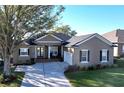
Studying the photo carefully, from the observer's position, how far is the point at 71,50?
19656 millimetres

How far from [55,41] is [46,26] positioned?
932 centimetres

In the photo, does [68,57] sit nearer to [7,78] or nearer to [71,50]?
[71,50]

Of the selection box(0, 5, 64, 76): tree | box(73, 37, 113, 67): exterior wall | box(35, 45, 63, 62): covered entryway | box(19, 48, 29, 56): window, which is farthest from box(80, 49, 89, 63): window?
box(19, 48, 29, 56): window

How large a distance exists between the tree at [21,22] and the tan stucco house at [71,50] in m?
5.17

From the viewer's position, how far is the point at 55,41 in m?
23.4

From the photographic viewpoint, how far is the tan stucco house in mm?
18906

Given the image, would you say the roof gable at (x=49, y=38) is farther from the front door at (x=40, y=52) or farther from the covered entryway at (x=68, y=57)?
the covered entryway at (x=68, y=57)

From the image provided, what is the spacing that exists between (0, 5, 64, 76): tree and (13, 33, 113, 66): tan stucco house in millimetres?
5165

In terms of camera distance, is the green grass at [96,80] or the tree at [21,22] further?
the tree at [21,22]

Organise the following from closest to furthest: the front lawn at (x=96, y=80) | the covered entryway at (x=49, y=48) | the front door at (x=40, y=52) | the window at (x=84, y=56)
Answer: the front lawn at (x=96, y=80) < the window at (x=84, y=56) < the covered entryway at (x=49, y=48) < the front door at (x=40, y=52)

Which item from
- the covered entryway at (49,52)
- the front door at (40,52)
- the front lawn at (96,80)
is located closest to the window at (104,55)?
the covered entryway at (49,52)

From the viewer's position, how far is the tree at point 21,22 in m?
13.2

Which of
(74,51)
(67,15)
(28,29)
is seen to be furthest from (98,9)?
(28,29)

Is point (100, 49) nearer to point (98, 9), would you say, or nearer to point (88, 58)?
point (88, 58)
